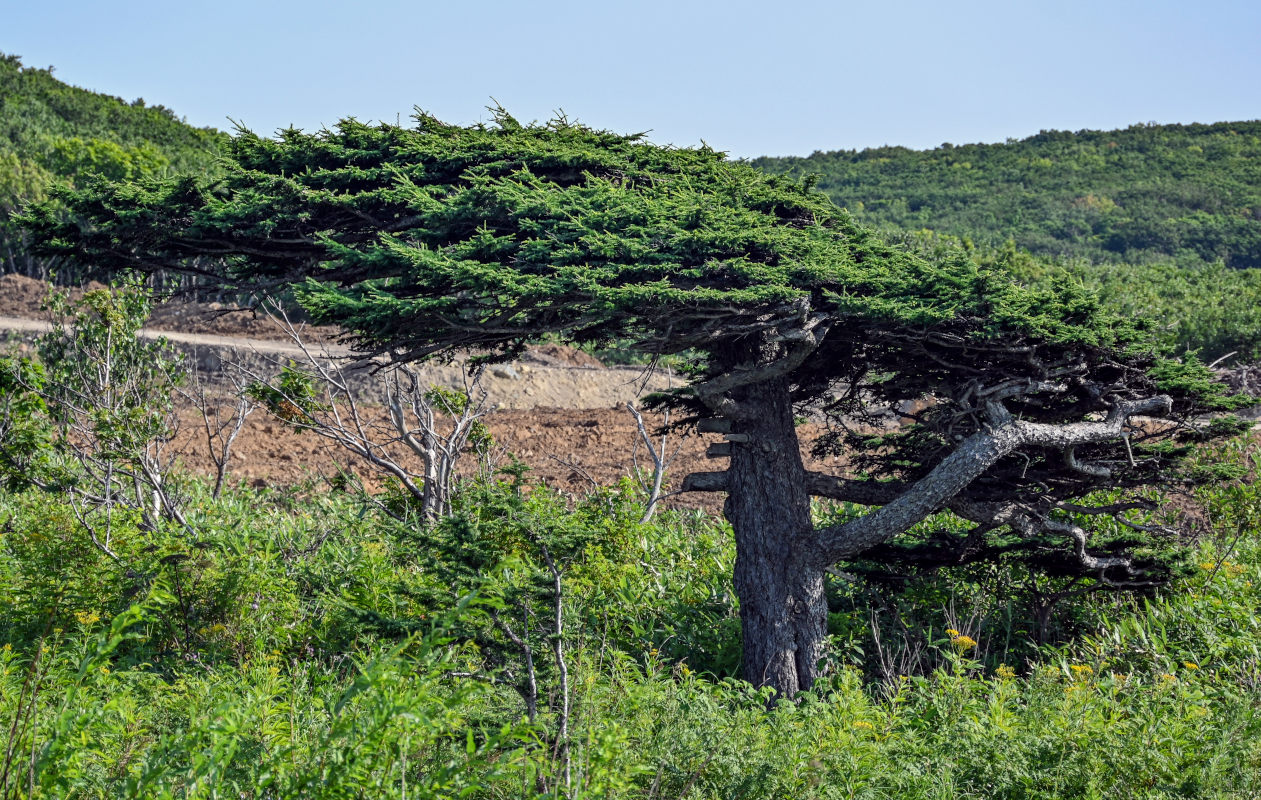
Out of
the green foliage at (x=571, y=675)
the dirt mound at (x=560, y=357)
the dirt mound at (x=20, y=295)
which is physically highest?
the dirt mound at (x=20, y=295)

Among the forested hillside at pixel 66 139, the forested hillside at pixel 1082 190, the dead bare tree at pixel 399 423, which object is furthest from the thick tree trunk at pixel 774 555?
the forested hillside at pixel 1082 190

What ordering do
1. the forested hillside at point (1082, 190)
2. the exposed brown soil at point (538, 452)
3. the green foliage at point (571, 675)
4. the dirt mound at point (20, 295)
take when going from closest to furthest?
the green foliage at point (571, 675) < the exposed brown soil at point (538, 452) < the dirt mound at point (20, 295) < the forested hillside at point (1082, 190)

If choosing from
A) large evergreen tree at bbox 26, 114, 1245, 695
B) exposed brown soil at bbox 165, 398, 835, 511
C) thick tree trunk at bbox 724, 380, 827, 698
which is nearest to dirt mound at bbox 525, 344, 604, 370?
exposed brown soil at bbox 165, 398, 835, 511

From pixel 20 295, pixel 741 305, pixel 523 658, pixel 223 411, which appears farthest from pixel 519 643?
pixel 20 295

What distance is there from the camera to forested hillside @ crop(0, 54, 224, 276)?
26906 millimetres

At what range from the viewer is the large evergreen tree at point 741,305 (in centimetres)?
569

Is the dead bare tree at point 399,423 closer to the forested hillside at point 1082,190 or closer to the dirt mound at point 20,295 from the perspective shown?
the dirt mound at point 20,295

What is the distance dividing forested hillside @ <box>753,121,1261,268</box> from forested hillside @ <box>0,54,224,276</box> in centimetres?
2188

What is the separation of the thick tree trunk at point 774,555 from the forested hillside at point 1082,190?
2817 cm

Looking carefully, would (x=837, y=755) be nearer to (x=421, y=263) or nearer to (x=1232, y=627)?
(x=421, y=263)

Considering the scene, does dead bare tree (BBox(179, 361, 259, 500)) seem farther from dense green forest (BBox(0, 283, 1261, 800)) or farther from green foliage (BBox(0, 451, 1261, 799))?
green foliage (BBox(0, 451, 1261, 799))

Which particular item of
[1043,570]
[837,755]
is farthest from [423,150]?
[1043,570]

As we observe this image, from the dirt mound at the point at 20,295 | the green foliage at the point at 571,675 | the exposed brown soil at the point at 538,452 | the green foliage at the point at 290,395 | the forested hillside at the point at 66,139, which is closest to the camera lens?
the green foliage at the point at 571,675

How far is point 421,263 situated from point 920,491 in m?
3.27
